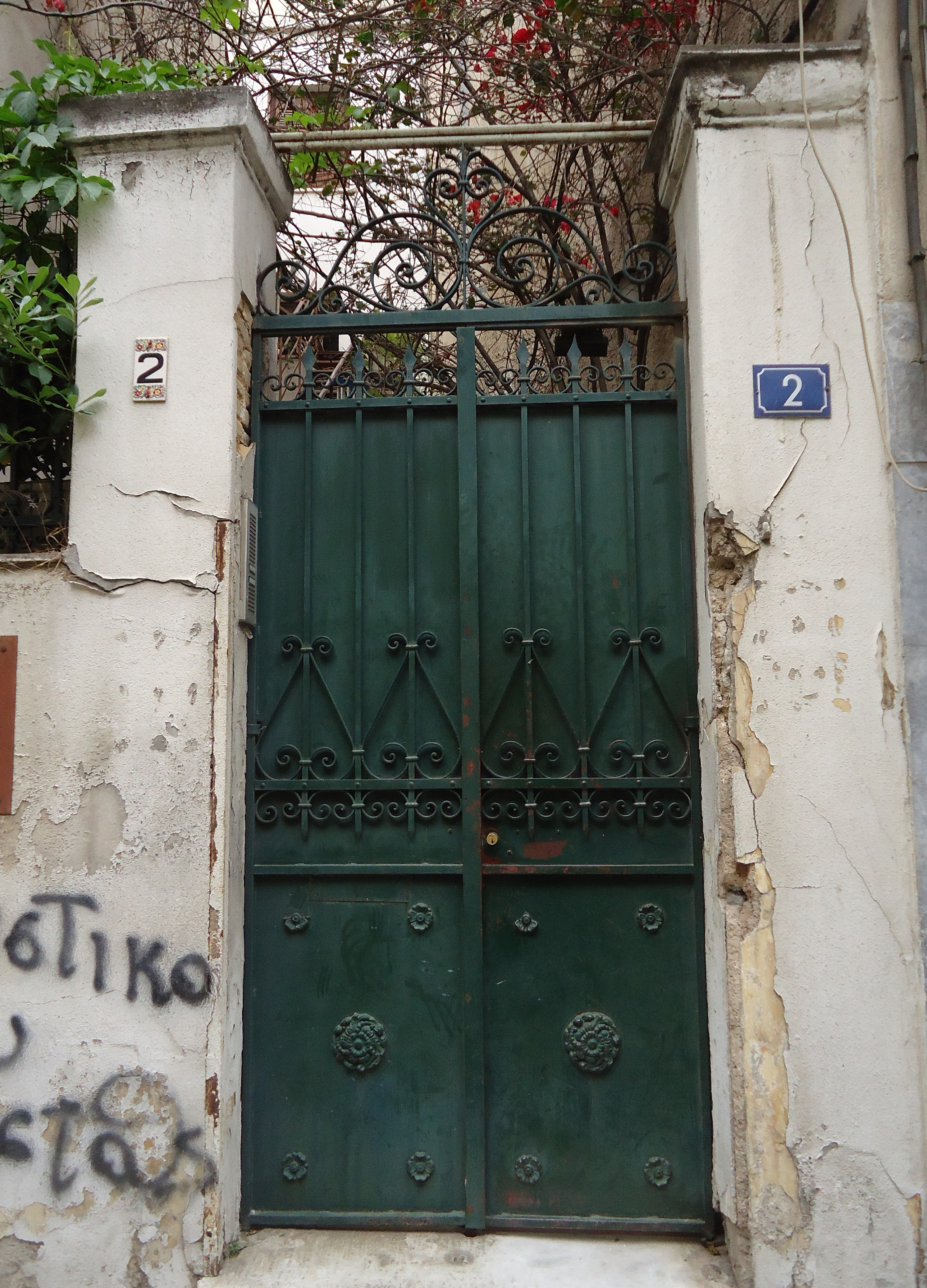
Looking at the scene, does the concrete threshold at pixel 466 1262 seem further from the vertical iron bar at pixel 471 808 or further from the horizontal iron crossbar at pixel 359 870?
the horizontal iron crossbar at pixel 359 870

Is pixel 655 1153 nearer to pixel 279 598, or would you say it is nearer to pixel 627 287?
pixel 279 598

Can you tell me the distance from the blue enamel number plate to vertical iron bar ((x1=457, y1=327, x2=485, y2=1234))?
104 centimetres

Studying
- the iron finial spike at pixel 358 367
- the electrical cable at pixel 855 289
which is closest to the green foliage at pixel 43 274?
the iron finial spike at pixel 358 367

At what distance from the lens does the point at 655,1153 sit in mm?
2984

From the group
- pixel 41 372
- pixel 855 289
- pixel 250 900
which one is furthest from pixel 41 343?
pixel 855 289

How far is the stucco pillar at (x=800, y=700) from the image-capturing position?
2.66 meters

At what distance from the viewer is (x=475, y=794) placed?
3.10 metres

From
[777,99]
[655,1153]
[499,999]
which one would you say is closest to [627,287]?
[777,99]

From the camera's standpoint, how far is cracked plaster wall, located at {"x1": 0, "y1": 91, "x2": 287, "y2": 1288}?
281cm

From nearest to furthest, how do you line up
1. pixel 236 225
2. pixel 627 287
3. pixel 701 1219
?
pixel 701 1219
pixel 236 225
pixel 627 287

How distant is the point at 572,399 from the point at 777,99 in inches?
47.5

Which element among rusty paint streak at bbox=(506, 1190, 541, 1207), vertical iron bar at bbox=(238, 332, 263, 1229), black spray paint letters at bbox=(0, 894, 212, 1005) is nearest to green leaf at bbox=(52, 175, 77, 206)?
vertical iron bar at bbox=(238, 332, 263, 1229)

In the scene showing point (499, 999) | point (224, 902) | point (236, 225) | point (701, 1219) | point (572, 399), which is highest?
point (236, 225)

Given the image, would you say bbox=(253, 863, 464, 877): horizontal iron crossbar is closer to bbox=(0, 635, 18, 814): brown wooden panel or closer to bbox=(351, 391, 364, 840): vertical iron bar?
bbox=(351, 391, 364, 840): vertical iron bar
